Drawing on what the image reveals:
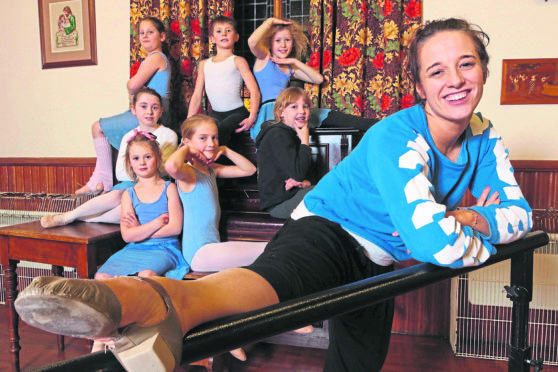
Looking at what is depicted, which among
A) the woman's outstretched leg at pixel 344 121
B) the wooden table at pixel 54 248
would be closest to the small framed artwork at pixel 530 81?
the woman's outstretched leg at pixel 344 121

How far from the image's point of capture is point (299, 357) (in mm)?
2346

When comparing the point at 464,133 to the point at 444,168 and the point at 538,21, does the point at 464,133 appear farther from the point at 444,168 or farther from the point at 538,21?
the point at 538,21

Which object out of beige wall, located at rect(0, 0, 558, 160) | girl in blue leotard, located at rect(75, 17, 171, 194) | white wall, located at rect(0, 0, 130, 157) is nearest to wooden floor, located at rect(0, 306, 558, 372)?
girl in blue leotard, located at rect(75, 17, 171, 194)

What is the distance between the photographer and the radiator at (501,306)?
2316mm

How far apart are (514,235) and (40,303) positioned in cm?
103

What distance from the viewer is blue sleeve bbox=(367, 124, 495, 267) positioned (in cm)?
93

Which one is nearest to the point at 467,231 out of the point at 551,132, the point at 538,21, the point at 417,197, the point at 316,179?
the point at 417,197

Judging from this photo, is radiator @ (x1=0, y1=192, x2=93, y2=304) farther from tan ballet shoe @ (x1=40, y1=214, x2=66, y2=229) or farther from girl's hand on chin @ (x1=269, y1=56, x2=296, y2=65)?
girl's hand on chin @ (x1=269, y1=56, x2=296, y2=65)

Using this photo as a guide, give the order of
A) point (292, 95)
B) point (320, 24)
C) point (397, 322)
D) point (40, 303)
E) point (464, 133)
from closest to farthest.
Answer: point (40, 303) < point (464, 133) < point (292, 95) < point (397, 322) < point (320, 24)

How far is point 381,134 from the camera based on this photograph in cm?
105

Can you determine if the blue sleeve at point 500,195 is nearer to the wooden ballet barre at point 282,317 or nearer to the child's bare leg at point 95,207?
the wooden ballet barre at point 282,317

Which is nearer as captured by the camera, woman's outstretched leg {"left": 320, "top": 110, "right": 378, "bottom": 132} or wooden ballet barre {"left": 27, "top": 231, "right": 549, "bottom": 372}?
wooden ballet barre {"left": 27, "top": 231, "right": 549, "bottom": 372}

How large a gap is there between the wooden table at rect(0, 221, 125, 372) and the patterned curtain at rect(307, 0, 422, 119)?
1.68 meters

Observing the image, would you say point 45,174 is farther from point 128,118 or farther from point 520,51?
point 520,51
